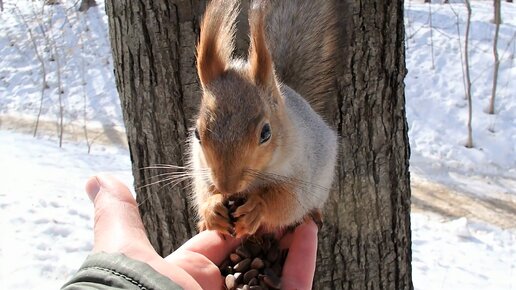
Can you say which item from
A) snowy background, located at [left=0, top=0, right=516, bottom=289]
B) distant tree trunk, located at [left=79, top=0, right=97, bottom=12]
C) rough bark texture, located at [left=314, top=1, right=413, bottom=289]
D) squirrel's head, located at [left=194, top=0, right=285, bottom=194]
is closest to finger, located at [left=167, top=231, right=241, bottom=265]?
squirrel's head, located at [left=194, top=0, right=285, bottom=194]

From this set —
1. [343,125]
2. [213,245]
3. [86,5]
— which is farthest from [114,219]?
[86,5]

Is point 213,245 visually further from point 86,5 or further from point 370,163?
point 86,5

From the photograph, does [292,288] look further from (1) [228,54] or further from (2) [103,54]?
(2) [103,54]

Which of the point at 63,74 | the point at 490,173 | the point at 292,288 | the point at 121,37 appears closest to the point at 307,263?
the point at 292,288

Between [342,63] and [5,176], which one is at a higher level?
[342,63]

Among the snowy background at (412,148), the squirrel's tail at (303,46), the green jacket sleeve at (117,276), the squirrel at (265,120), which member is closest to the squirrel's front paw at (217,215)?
the squirrel at (265,120)

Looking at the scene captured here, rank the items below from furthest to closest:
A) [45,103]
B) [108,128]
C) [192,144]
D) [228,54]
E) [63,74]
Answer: [63,74], [45,103], [108,128], [192,144], [228,54]
